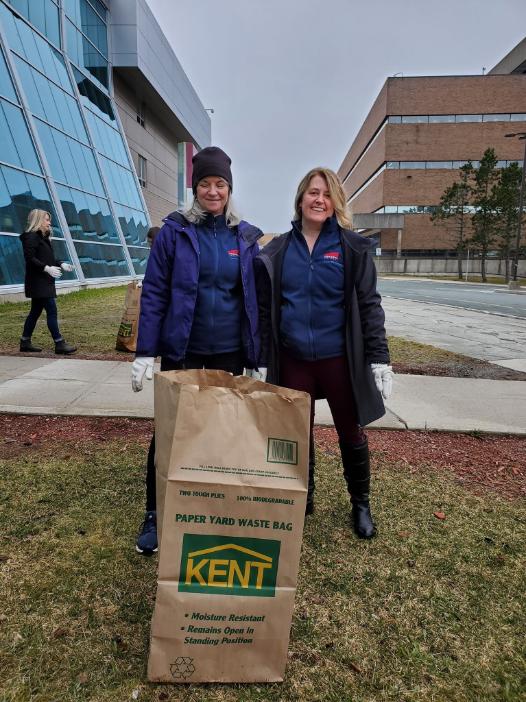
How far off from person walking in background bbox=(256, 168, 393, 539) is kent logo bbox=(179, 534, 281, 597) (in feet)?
3.54

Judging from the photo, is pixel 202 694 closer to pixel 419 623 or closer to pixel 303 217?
pixel 419 623

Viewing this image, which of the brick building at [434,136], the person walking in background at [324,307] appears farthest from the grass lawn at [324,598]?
the brick building at [434,136]

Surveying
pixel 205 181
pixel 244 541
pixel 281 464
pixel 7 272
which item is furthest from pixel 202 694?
pixel 7 272

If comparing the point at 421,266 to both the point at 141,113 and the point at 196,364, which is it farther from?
the point at 196,364

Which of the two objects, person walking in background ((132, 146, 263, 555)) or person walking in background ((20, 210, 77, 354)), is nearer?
person walking in background ((132, 146, 263, 555))

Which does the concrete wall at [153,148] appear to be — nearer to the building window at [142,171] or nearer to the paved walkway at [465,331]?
the building window at [142,171]

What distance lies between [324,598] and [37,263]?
5993 mm

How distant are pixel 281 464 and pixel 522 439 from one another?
141 inches

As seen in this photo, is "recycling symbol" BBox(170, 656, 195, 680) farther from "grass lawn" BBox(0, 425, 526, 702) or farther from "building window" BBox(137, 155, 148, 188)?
"building window" BBox(137, 155, 148, 188)

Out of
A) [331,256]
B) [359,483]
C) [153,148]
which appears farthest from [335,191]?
[153,148]

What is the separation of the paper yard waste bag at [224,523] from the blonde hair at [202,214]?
41.1 inches

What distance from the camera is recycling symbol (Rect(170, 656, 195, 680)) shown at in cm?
171

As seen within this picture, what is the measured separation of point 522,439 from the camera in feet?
14.4

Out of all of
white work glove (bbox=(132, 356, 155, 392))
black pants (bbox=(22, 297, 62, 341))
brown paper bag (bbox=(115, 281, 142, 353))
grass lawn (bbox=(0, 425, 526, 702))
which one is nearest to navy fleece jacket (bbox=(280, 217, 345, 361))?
white work glove (bbox=(132, 356, 155, 392))
